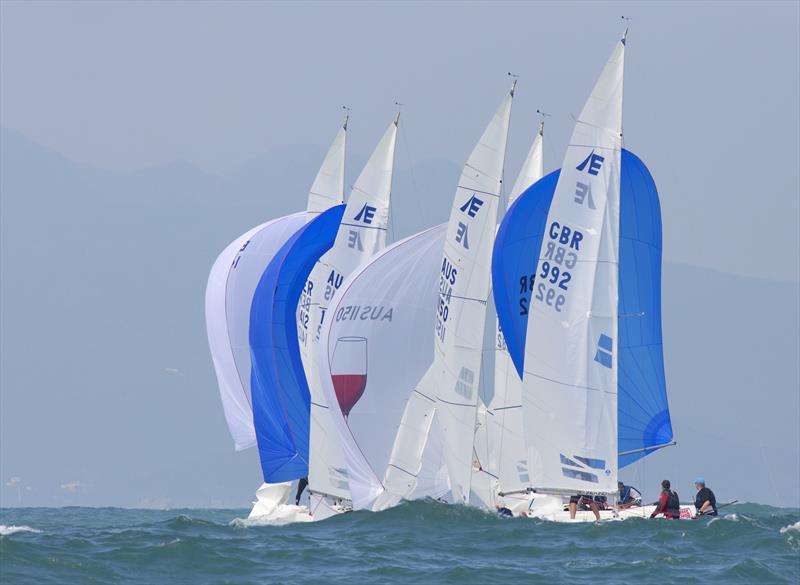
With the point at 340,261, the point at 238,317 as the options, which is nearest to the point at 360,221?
the point at 340,261

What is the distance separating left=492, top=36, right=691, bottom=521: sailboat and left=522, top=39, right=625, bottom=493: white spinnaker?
15 mm

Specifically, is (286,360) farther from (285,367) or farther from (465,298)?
(465,298)

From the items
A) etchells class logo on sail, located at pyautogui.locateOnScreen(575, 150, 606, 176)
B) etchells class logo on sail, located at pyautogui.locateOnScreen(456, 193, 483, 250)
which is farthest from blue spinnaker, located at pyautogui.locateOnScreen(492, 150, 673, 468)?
etchells class logo on sail, located at pyautogui.locateOnScreen(456, 193, 483, 250)

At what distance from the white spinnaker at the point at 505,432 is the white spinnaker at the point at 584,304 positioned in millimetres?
3266

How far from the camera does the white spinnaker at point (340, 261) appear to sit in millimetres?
26953

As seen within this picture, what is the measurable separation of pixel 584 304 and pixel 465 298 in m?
2.12

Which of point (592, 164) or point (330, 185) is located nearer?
point (592, 164)

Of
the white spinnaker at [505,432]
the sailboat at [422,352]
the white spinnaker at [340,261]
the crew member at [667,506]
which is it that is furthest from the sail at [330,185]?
the crew member at [667,506]


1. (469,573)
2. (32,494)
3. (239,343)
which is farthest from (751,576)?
(32,494)

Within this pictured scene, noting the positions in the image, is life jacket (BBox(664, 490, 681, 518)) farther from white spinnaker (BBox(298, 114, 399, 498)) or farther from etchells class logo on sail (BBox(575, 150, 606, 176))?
white spinnaker (BBox(298, 114, 399, 498))

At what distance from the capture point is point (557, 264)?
2297 cm

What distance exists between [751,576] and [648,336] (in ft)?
23.8

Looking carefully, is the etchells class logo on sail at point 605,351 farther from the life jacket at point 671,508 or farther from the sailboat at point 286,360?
the sailboat at point 286,360

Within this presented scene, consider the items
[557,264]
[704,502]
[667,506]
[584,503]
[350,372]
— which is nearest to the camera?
[667,506]
